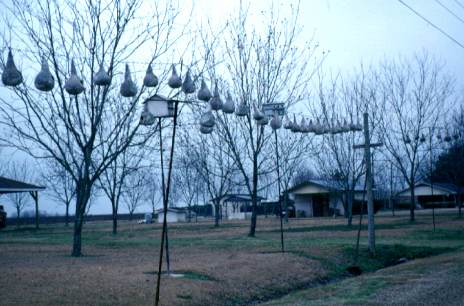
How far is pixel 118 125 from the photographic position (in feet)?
61.4

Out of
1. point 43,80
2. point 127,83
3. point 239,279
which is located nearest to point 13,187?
point 127,83

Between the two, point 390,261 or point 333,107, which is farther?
point 333,107

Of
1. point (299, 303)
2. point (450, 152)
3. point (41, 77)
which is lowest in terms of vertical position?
point (299, 303)

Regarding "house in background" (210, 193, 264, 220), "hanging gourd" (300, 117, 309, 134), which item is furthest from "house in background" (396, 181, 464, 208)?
"hanging gourd" (300, 117, 309, 134)

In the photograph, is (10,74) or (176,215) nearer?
(10,74)

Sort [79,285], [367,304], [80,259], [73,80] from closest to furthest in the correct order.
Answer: [367,304]
[79,285]
[73,80]
[80,259]

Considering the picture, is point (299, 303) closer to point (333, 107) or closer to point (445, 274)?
point (445, 274)

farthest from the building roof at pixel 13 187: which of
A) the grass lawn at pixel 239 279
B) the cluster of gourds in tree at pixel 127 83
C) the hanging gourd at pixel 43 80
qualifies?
the hanging gourd at pixel 43 80

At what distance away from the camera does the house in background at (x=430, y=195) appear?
75.4 metres

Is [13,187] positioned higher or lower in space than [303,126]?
higher

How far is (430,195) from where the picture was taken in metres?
77.2

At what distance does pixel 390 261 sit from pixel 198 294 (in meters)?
9.76

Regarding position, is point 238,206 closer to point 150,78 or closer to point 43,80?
point 150,78

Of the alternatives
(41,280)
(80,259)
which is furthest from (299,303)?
(80,259)
